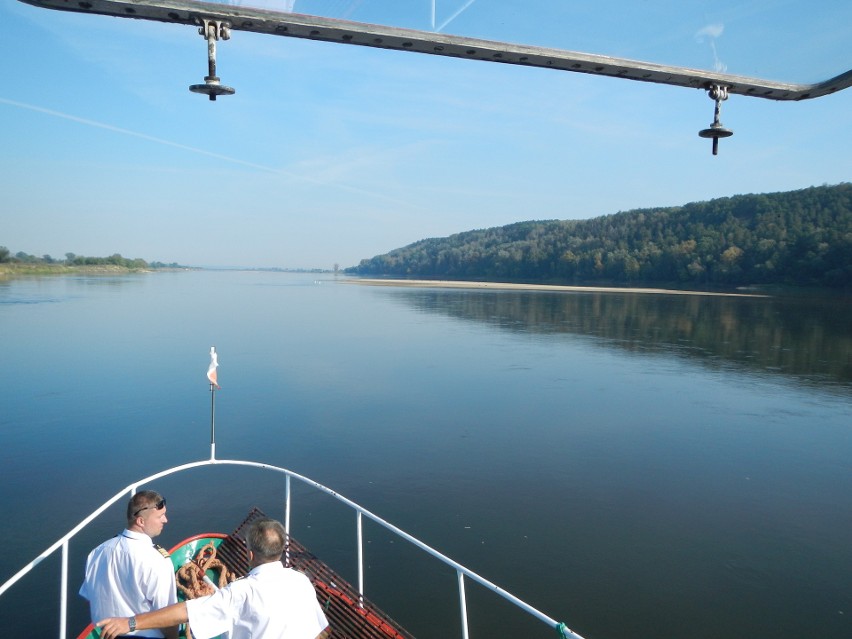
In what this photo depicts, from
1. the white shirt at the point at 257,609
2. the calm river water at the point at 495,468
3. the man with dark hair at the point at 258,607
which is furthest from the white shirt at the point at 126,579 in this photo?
the calm river water at the point at 495,468

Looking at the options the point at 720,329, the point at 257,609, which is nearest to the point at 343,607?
the point at 257,609

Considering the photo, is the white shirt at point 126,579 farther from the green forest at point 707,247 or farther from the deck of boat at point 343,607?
the green forest at point 707,247

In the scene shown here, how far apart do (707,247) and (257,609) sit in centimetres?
12761

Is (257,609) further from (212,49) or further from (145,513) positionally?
(212,49)

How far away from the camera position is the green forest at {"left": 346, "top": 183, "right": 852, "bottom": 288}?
9750 centimetres

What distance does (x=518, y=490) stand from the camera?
39.6 ft

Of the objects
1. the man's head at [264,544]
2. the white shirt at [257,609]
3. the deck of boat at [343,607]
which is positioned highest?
the man's head at [264,544]

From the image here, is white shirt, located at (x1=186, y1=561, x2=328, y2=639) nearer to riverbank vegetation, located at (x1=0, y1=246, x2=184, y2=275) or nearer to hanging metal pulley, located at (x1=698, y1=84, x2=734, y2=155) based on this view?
hanging metal pulley, located at (x1=698, y1=84, x2=734, y2=155)

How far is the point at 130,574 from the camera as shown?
371 cm

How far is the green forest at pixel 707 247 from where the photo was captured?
320ft

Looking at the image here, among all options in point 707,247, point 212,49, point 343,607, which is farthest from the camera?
point 707,247

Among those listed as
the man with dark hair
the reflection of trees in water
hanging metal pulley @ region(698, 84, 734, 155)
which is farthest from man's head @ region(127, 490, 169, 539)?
the reflection of trees in water

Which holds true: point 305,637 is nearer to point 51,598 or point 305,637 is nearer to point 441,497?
point 51,598

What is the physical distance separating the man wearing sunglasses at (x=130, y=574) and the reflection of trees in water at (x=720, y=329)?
→ 27960 mm
